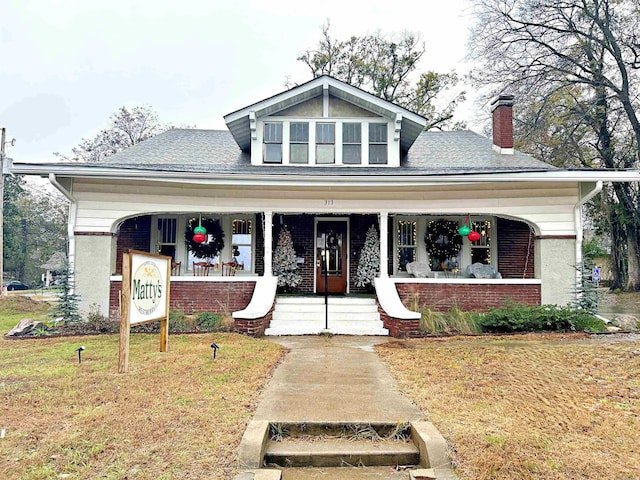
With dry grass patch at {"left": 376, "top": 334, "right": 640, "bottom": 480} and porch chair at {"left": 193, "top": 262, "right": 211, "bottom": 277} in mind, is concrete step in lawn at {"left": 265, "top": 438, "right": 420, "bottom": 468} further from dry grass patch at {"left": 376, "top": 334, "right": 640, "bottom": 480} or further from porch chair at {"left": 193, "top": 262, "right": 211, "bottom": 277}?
porch chair at {"left": 193, "top": 262, "right": 211, "bottom": 277}

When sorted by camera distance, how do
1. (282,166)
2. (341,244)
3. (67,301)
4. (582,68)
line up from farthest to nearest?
(582,68)
(341,244)
(282,166)
(67,301)

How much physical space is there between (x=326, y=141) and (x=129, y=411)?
964 centimetres

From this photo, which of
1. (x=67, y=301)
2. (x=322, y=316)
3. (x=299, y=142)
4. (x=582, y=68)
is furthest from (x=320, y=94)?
(x=582, y=68)

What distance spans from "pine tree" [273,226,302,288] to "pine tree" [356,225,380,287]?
5.81ft

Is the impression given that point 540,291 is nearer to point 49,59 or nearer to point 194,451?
point 194,451

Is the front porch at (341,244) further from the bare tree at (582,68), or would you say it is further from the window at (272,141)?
the bare tree at (582,68)

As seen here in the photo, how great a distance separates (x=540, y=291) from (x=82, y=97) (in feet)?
180

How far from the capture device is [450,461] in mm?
3631

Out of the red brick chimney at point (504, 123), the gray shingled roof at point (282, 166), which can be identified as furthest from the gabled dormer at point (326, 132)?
the red brick chimney at point (504, 123)

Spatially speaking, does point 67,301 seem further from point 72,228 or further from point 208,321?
point 208,321

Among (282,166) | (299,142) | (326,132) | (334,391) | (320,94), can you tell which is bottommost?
(334,391)

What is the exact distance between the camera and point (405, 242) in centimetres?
1384

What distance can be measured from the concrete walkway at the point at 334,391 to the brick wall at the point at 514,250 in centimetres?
705

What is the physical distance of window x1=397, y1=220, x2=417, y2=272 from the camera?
1380 cm
